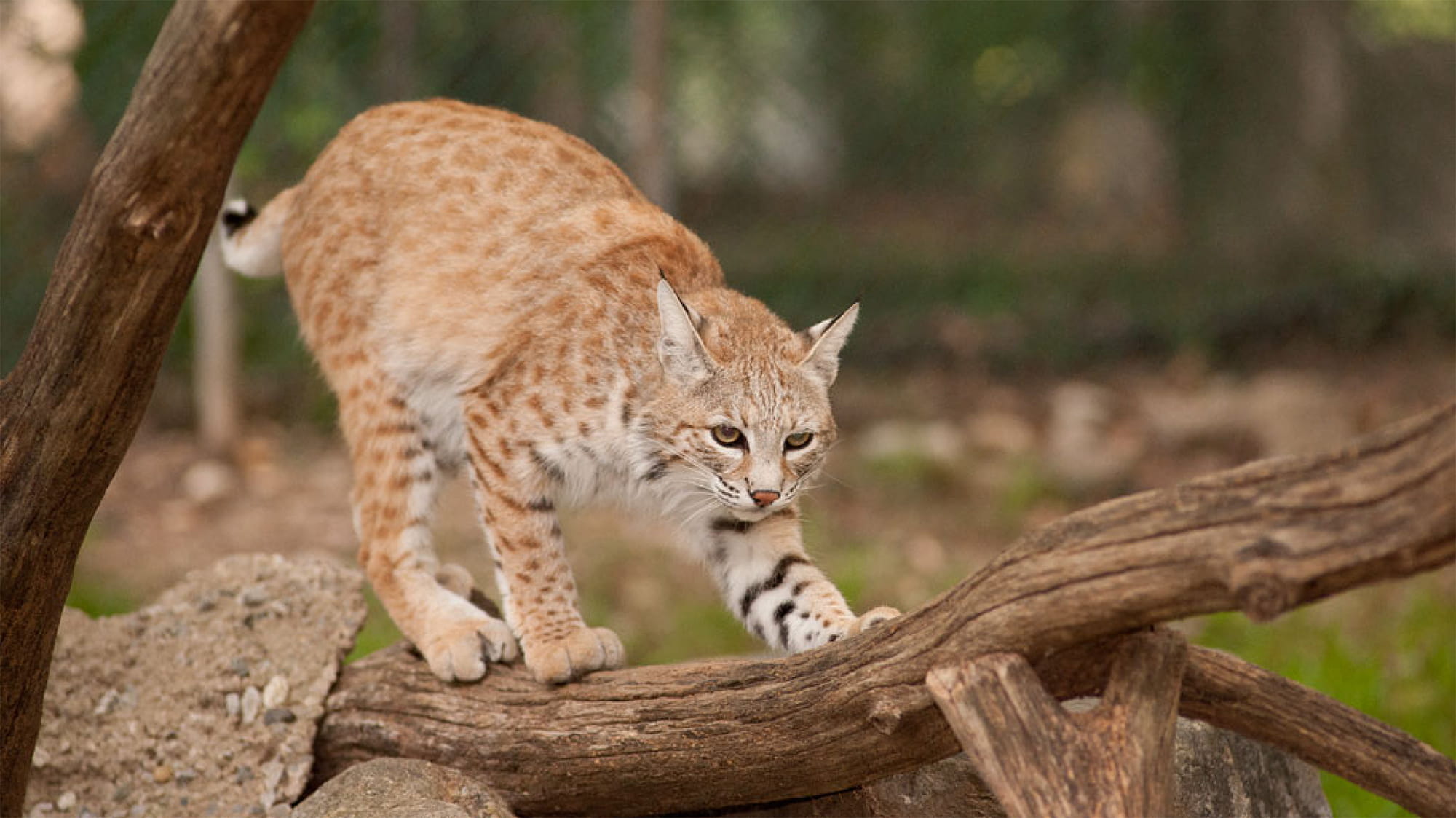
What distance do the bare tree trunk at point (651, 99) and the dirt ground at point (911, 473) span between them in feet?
5.49

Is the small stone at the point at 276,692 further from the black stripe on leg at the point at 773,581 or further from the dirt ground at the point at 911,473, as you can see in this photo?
the dirt ground at the point at 911,473

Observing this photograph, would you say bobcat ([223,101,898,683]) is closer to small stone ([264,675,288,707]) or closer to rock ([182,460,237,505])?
small stone ([264,675,288,707])

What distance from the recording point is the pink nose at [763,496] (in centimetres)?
359

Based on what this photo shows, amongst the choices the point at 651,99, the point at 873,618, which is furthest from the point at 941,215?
the point at 873,618

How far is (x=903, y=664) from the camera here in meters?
2.88

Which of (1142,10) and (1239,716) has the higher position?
(1142,10)

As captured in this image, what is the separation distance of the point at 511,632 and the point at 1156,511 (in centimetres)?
197

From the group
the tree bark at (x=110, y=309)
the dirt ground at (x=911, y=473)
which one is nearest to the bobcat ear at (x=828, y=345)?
the tree bark at (x=110, y=309)

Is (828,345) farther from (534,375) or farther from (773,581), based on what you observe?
(534,375)

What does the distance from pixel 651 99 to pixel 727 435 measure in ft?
13.2

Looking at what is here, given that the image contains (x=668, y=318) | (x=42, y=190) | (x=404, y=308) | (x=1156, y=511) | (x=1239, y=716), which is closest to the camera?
(x=1156, y=511)

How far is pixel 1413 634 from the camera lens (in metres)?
5.95

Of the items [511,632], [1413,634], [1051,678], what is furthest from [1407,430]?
[1413,634]

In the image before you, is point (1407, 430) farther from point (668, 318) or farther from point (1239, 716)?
point (668, 318)
